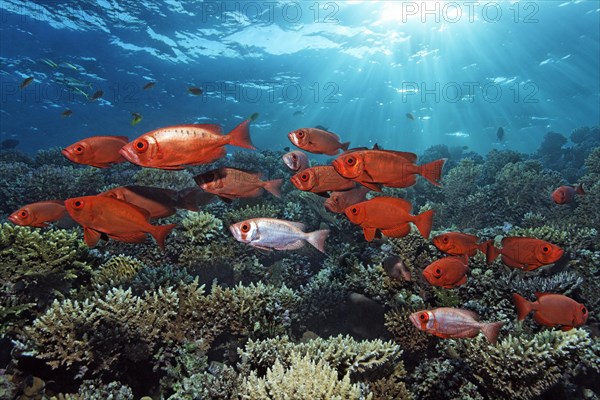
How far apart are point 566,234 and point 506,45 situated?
2951cm

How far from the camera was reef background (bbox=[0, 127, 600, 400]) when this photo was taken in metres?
4.04

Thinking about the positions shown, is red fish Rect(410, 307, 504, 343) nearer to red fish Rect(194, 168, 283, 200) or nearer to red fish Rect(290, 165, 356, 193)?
red fish Rect(290, 165, 356, 193)

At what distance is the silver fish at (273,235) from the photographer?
334 cm

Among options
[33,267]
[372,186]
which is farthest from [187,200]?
[33,267]

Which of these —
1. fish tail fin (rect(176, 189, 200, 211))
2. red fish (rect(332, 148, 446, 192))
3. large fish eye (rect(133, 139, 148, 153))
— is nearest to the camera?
large fish eye (rect(133, 139, 148, 153))

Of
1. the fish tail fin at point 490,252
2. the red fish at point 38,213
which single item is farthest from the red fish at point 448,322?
the red fish at point 38,213

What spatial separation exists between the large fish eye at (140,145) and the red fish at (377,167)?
1762 mm

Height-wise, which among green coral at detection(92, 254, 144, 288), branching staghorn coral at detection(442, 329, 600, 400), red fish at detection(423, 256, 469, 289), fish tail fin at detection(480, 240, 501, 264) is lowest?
branching staghorn coral at detection(442, 329, 600, 400)

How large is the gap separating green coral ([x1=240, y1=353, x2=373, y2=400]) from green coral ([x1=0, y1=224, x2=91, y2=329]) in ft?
12.1

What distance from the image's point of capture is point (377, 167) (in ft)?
10.6

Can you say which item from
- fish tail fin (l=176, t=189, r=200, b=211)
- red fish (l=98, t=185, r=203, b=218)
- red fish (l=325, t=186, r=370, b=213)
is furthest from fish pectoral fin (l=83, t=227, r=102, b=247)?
red fish (l=325, t=186, r=370, b=213)

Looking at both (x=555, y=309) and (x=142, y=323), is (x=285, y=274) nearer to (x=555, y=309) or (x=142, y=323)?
(x=142, y=323)

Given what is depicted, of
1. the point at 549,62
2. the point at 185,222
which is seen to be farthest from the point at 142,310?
the point at 549,62

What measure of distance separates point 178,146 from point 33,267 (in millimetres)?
4175
